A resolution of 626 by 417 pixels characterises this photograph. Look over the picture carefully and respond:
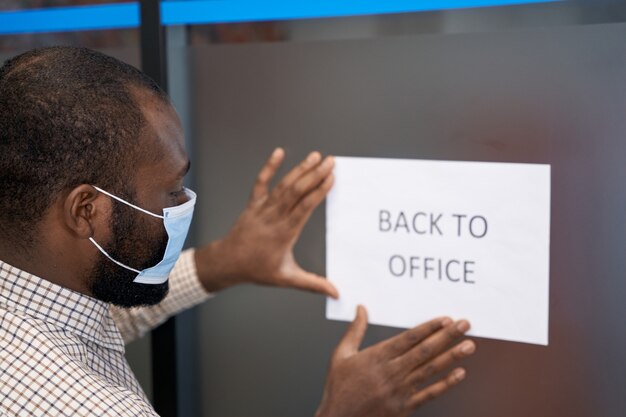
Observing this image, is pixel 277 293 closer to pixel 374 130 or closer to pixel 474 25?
pixel 374 130

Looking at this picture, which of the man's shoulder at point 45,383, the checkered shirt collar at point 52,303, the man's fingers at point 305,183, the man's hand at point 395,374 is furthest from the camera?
the man's fingers at point 305,183

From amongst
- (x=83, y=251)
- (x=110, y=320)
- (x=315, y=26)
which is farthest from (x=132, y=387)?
(x=315, y=26)

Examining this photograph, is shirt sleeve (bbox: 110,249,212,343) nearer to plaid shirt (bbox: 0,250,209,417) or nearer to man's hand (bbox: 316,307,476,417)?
plaid shirt (bbox: 0,250,209,417)

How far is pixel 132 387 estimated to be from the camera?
1190 millimetres

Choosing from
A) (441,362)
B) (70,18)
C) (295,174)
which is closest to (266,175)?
(295,174)

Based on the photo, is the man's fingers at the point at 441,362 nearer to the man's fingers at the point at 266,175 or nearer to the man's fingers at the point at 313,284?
the man's fingers at the point at 313,284

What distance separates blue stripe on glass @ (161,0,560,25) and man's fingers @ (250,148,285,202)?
9.0 inches

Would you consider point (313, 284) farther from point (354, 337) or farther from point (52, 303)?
point (52, 303)

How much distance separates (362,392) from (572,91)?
52cm

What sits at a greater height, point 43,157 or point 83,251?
point 43,157

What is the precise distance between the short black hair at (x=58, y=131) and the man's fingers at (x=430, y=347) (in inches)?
19.1

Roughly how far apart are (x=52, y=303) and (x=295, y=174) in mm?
454

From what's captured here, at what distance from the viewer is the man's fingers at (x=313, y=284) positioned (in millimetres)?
1372

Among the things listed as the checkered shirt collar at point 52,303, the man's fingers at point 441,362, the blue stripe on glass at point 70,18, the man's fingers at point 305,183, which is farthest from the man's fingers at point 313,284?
the blue stripe on glass at point 70,18
